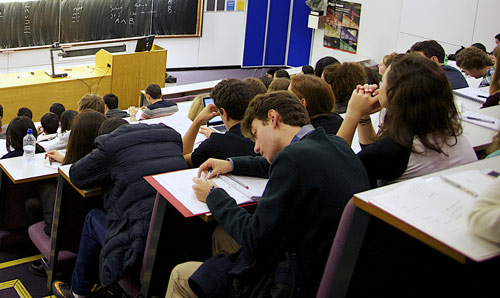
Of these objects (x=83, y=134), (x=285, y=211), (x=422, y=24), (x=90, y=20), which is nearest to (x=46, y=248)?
(x=83, y=134)

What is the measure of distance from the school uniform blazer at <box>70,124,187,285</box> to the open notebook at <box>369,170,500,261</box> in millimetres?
A: 1592

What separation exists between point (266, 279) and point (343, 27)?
913 cm

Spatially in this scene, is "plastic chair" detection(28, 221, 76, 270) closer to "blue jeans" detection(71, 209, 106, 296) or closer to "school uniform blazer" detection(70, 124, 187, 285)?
"blue jeans" detection(71, 209, 106, 296)

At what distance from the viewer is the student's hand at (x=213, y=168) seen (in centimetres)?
261

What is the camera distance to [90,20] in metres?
9.58

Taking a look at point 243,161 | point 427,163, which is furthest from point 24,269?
point 427,163

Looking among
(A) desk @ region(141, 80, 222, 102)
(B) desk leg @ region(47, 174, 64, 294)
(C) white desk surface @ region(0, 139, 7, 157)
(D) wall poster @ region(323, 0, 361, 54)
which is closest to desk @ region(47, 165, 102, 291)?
(B) desk leg @ region(47, 174, 64, 294)

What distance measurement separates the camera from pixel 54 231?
11.4 ft

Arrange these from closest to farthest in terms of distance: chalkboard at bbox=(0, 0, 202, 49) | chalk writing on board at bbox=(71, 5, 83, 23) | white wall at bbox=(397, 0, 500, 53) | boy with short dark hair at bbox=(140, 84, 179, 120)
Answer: boy with short dark hair at bbox=(140, 84, 179, 120)
white wall at bbox=(397, 0, 500, 53)
chalkboard at bbox=(0, 0, 202, 49)
chalk writing on board at bbox=(71, 5, 83, 23)

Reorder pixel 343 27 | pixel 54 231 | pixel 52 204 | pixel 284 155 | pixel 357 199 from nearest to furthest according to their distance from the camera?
1. pixel 357 199
2. pixel 284 155
3. pixel 54 231
4. pixel 52 204
5. pixel 343 27

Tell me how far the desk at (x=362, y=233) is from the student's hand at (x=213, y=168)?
0.97 m

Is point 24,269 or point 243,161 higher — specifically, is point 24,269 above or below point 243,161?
below

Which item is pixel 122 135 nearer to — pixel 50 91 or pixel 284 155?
pixel 284 155

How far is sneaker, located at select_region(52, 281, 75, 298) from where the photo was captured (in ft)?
11.2
